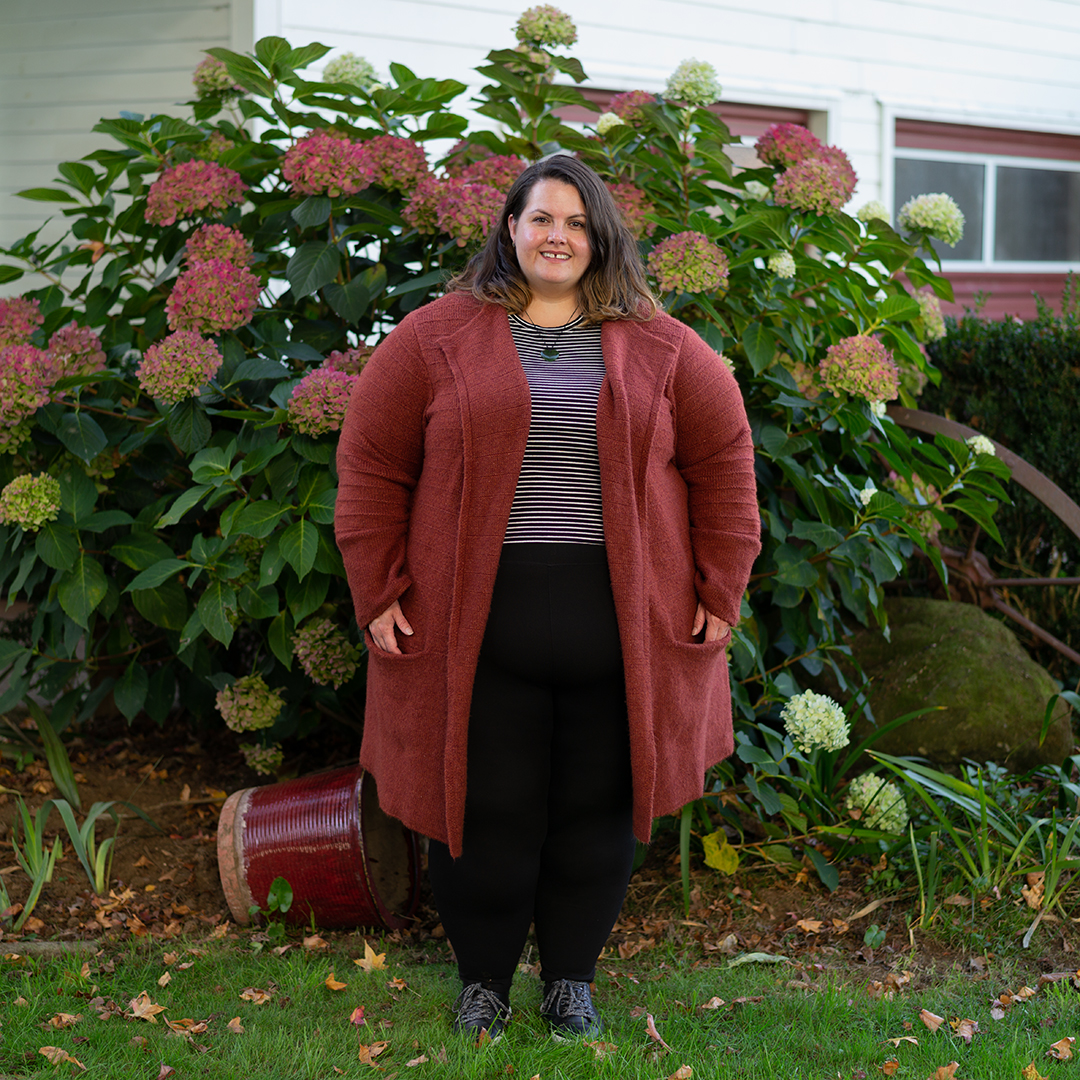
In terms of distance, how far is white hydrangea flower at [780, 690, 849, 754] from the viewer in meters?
2.96

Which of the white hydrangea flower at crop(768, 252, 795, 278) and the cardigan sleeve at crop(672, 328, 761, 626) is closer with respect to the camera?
the cardigan sleeve at crop(672, 328, 761, 626)

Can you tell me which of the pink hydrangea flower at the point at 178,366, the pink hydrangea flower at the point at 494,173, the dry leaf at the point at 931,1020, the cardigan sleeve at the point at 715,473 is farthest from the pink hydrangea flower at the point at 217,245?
the dry leaf at the point at 931,1020

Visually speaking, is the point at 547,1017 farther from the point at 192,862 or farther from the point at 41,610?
the point at 41,610

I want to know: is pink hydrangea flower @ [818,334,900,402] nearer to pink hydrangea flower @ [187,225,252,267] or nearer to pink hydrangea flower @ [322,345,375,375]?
pink hydrangea flower @ [322,345,375,375]

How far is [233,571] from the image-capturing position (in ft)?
9.39

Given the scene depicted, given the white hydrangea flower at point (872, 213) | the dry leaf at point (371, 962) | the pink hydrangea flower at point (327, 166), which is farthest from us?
the white hydrangea flower at point (872, 213)

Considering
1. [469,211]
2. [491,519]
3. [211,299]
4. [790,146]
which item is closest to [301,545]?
[211,299]

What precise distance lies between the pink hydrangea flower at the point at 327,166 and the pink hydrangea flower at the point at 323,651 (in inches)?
45.5

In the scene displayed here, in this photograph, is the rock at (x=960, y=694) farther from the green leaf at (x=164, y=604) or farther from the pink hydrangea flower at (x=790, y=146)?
the green leaf at (x=164, y=604)

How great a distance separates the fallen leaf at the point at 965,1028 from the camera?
2.40 m

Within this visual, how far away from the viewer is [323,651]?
2.95m

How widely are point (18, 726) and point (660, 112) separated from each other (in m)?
2.93

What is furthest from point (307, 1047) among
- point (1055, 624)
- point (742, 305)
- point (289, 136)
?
point (1055, 624)

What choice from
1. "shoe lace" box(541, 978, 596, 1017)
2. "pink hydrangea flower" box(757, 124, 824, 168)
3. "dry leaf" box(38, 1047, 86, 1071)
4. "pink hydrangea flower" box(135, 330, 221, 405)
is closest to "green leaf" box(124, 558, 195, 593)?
"pink hydrangea flower" box(135, 330, 221, 405)
